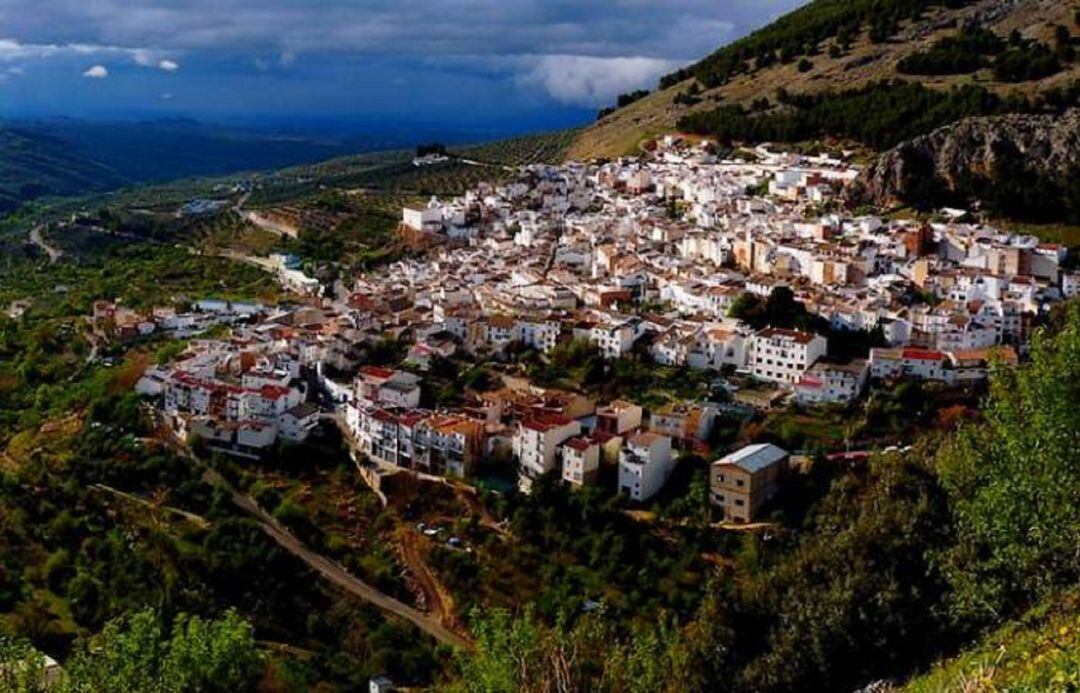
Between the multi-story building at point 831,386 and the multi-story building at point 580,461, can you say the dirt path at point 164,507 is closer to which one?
the multi-story building at point 580,461

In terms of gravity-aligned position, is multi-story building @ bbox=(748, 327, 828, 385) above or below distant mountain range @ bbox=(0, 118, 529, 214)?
above

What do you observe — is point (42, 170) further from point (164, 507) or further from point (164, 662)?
point (164, 662)

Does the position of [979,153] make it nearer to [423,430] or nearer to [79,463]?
[423,430]

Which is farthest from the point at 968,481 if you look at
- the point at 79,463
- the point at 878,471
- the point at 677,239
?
the point at 677,239

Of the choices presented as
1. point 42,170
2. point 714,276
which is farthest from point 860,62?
point 42,170

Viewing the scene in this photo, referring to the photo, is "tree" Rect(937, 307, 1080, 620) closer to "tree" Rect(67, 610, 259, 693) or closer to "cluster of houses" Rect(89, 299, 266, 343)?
"tree" Rect(67, 610, 259, 693)

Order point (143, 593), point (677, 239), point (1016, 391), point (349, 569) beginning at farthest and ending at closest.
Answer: point (677, 239) < point (349, 569) < point (143, 593) < point (1016, 391)

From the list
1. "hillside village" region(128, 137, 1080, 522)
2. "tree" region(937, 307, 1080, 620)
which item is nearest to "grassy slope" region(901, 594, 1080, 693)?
"tree" region(937, 307, 1080, 620)
